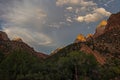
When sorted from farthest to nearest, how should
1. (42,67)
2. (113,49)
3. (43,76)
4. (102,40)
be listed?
(102,40), (113,49), (42,67), (43,76)

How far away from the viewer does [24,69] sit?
3659 inches

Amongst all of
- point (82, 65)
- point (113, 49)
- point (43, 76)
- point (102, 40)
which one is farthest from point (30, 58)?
point (102, 40)

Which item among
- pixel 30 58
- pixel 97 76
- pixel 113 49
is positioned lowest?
pixel 97 76

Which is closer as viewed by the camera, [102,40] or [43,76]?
[43,76]

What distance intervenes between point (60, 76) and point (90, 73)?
955 cm

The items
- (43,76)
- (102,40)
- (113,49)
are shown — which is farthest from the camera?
(102,40)

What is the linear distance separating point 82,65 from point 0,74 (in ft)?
82.8

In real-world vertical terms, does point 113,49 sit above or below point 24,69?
above

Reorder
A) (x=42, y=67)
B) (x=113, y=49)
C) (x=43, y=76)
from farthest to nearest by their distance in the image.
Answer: (x=113, y=49) → (x=42, y=67) → (x=43, y=76)

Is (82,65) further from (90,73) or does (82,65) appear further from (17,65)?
(17,65)

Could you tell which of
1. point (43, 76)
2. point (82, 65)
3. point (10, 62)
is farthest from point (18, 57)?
point (82, 65)

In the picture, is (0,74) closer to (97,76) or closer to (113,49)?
(97,76)

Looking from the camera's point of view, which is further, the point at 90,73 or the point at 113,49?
the point at 113,49

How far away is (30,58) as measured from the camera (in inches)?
3880
